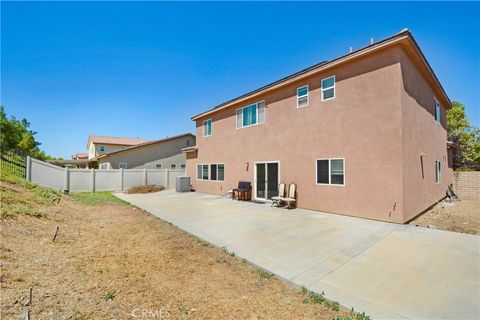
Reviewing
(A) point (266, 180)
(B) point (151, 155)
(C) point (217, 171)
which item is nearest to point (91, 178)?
(B) point (151, 155)

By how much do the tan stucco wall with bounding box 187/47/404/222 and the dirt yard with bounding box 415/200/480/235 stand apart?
1.56m

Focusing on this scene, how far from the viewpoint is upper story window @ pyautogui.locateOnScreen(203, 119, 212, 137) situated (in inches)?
647

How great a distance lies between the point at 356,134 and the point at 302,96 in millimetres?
3184

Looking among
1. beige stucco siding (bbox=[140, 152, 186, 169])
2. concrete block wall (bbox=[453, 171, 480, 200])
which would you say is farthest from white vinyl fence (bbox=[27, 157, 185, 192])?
concrete block wall (bbox=[453, 171, 480, 200])

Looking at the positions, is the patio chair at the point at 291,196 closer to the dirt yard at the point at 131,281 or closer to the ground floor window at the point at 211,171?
the dirt yard at the point at 131,281

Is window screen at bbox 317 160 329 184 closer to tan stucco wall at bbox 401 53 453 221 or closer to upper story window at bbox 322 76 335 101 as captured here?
tan stucco wall at bbox 401 53 453 221

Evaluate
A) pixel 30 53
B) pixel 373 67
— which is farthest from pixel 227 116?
pixel 30 53

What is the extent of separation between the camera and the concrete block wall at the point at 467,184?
12938 millimetres

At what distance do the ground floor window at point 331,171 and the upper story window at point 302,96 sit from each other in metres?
2.80

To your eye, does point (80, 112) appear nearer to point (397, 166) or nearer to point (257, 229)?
point (257, 229)

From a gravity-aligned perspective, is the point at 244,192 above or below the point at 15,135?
below

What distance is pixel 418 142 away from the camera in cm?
873

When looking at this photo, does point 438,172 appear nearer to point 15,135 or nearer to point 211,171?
point 211,171

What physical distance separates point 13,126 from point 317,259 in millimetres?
42132
